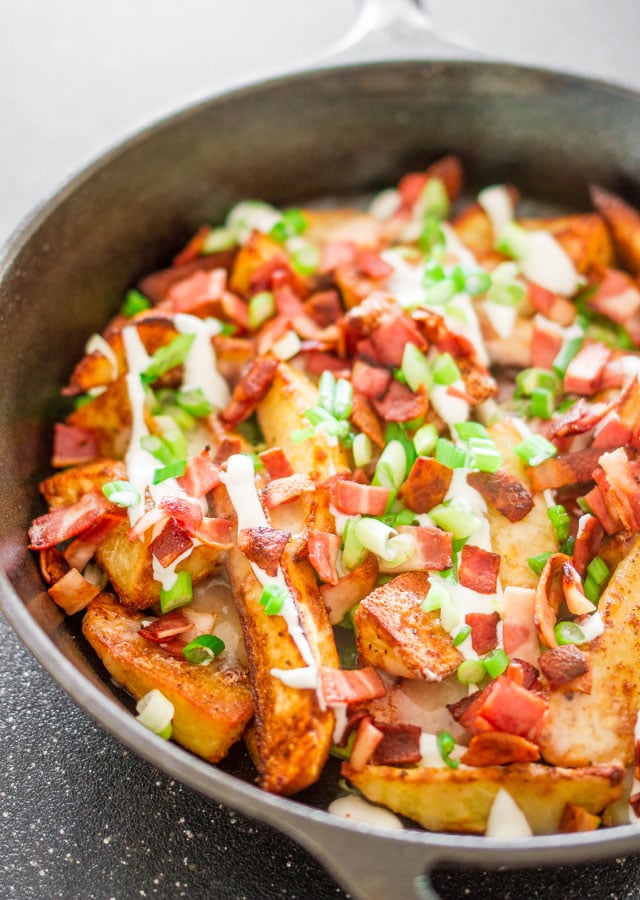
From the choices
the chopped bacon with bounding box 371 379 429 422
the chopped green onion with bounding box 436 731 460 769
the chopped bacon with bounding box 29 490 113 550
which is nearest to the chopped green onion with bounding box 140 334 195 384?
the chopped bacon with bounding box 29 490 113 550

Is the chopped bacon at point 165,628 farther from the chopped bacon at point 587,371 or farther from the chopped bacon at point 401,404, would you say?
the chopped bacon at point 587,371

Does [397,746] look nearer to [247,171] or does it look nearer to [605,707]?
[605,707]

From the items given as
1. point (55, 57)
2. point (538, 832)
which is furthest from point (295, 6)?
point (538, 832)

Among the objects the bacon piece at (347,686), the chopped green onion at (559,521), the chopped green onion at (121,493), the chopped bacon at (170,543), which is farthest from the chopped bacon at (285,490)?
the chopped green onion at (559,521)

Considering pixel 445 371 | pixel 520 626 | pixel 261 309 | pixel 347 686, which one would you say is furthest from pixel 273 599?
pixel 261 309

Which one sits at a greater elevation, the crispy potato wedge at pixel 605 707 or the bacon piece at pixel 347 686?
the bacon piece at pixel 347 686

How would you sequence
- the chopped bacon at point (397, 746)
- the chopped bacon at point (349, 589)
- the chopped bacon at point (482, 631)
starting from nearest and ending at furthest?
the chopped bacon at point (397, 746)
the chopped bacon at point (482, 631)
the chopped bacon at point (349, 589)
